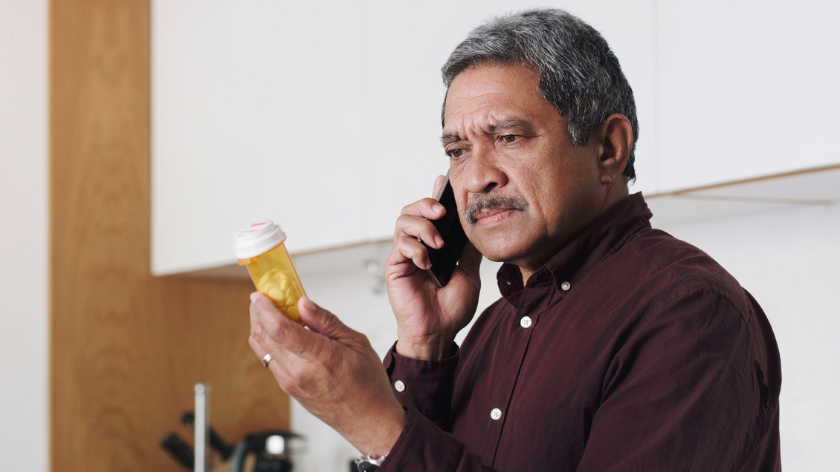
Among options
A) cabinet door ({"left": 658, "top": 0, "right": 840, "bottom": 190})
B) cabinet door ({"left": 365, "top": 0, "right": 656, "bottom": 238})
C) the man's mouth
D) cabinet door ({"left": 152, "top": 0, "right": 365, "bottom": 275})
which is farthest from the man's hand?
cabinet door ({"left": 152, "top": 0, "right": 365, "bottom": 275})

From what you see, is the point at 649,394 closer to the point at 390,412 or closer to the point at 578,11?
the point at 390,412

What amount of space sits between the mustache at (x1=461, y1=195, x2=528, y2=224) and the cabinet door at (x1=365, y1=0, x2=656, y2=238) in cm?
63

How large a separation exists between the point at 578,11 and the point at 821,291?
2.16ft

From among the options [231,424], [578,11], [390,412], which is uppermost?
[578,11]

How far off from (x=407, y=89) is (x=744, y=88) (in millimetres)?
739

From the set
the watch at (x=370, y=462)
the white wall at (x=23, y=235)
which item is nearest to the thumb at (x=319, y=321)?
the watch at (x=370, y=462)

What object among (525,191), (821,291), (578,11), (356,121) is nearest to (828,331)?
(821,291)

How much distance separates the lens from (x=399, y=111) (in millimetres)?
1681

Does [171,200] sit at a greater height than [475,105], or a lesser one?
lesser

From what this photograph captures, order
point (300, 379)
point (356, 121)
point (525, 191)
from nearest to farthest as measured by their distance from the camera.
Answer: point (300, 379), point (525, 191), point (356, 121)

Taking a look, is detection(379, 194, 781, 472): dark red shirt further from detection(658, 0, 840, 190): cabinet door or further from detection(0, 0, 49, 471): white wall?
detection(0, 0, 49, 471): white wall

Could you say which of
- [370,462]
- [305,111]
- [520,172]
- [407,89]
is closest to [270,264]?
[370,462]

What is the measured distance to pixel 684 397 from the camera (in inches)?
24.8

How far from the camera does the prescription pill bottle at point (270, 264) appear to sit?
666 mm
